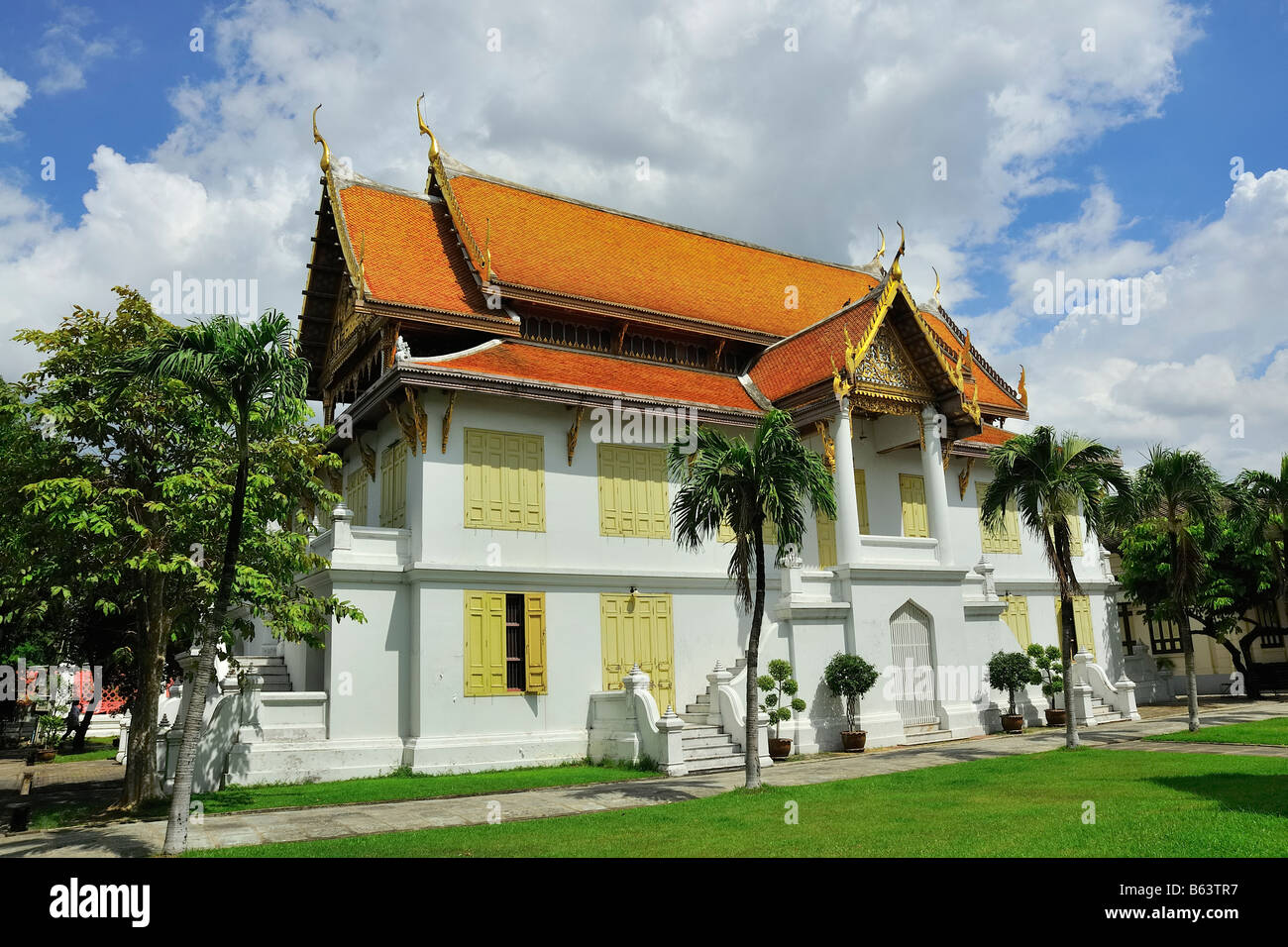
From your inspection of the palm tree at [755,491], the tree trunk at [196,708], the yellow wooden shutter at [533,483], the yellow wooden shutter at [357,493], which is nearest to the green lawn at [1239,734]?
the palm tree at [755,491]

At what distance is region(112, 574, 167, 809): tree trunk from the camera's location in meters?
13.7

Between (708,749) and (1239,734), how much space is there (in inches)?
381

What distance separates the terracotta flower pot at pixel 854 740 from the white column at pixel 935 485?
4.55 metres

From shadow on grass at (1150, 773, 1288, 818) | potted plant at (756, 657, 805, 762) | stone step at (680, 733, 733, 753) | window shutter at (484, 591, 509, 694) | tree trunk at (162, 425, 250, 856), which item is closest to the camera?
tree trunk at (162, 425, 250, 856)

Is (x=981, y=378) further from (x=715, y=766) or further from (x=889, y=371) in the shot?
(x=715, y=766)

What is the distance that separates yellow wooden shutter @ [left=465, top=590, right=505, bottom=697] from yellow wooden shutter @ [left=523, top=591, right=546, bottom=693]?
466mm

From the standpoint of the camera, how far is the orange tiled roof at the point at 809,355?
2103 cm

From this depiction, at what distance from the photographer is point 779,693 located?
1784cm

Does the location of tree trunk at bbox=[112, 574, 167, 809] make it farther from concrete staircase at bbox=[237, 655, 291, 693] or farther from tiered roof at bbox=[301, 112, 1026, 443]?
tiered roof at bbox=[301, 112, 1026, 443]

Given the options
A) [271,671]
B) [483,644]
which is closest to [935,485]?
[483,644]

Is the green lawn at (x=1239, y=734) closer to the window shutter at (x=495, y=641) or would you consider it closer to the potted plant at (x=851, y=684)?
the potted plant at (x=851, y=684)

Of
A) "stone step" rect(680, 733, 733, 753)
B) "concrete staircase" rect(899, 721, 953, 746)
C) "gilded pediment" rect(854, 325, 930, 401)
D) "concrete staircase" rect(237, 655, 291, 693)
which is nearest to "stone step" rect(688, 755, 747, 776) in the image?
"stone step" rect(680, 733, 733, 753)
